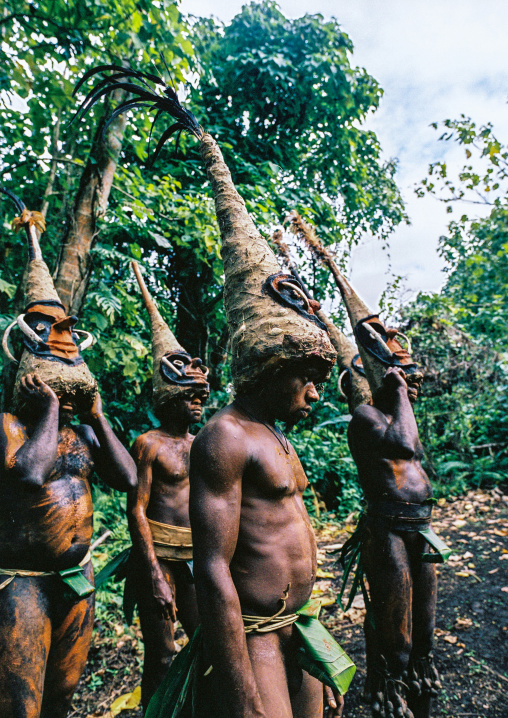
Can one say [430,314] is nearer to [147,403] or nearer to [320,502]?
[320,502]

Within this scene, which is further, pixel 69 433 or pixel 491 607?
pixel 491 607

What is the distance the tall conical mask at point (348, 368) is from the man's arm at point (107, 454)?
1.77 metres

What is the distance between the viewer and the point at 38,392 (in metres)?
2.19

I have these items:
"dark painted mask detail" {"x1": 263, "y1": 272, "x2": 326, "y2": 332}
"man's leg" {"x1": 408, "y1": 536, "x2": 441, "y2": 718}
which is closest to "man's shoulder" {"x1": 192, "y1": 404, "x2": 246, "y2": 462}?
"dark painted mask detail" {"x1": 263, "y1": 272, "x2": 326, "y2": 332}

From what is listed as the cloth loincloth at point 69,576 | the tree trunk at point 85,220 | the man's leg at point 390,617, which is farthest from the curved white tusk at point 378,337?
the tree trunk at point 85,220

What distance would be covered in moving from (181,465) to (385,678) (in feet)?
6.25

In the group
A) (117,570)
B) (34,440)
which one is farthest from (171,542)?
(34,440)

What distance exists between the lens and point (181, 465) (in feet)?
10.6

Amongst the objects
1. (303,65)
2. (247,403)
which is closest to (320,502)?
(247,403)

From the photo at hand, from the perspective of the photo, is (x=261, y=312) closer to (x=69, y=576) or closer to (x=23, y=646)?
(x=69, y=576)

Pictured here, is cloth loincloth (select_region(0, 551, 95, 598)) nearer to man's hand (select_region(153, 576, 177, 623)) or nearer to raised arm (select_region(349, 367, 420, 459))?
man's hand (select_region(153, 576, 177, 623))

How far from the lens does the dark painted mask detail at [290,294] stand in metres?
1.69

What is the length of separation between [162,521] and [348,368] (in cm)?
196

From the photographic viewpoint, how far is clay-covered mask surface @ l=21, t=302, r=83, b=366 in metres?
2.29
